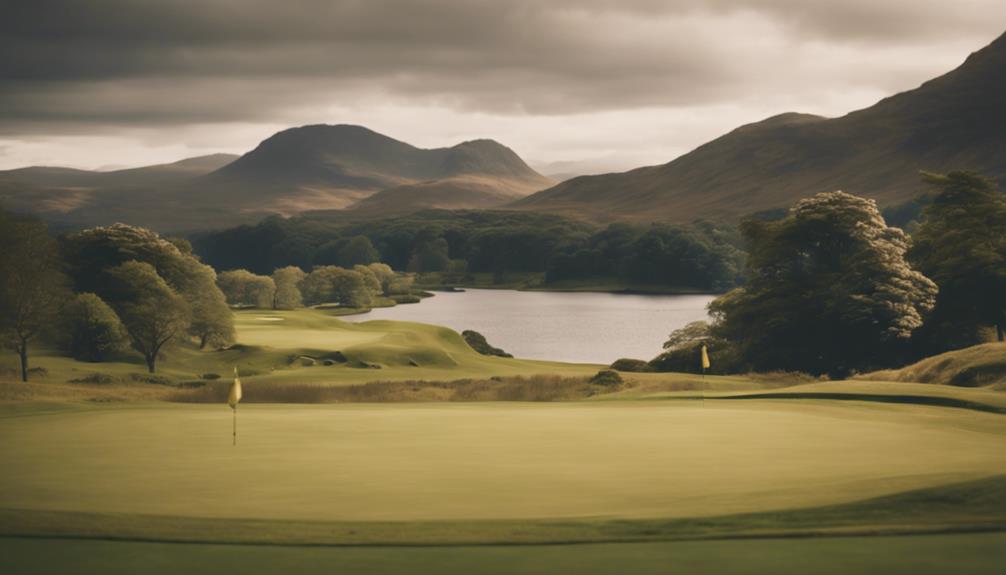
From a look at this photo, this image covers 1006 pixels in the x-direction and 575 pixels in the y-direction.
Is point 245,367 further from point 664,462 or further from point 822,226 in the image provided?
point 664,462

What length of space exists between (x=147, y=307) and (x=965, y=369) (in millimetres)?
49733

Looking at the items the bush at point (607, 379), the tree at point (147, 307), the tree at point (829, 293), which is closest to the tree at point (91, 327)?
the tree at point (147, 307)

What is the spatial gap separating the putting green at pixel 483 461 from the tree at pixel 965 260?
37895 mm

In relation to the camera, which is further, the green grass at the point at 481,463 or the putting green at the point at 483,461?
the putting green at the point at 483,461

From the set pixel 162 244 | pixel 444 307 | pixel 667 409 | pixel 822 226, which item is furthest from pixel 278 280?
pixel 667 409

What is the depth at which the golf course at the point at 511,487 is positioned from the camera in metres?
11.3

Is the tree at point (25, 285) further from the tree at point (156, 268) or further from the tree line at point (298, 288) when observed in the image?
the tree line at point (298, 288)

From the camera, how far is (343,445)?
21.1 m

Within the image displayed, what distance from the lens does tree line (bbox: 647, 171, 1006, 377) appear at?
58375 mm

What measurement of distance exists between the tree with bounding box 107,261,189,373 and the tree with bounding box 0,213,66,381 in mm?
5416

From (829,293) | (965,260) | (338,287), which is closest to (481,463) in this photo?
(829,293)

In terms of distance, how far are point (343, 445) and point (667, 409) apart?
40.6 ft

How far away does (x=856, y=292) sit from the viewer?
5869cm

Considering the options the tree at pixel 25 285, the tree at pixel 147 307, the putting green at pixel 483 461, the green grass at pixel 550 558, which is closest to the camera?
the green grass at pixel 550 558
